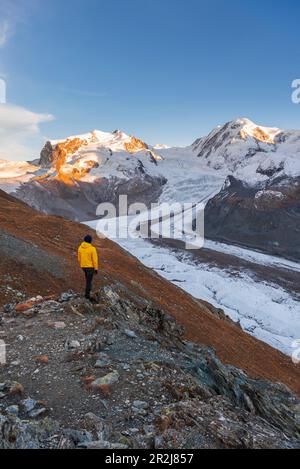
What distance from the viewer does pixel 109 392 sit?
32.0 feet

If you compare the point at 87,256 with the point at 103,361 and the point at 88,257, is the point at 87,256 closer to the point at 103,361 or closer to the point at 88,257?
the point at 88,257

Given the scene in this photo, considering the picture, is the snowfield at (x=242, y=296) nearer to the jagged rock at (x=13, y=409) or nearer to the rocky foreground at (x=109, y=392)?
the rocky foreground at (x=109, y=392)

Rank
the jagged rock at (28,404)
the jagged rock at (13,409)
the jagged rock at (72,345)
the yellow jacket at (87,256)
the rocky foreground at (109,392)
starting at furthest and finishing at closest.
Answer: the yellow jacket at (87,256) → the jagged rock at (72,345) → the jagged rock at (28,404) → the jagged rock at (13,409) → the rocky foreground at (109,392)

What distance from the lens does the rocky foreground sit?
8.12m

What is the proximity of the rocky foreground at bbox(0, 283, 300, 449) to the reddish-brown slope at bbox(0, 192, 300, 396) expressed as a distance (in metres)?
7.52

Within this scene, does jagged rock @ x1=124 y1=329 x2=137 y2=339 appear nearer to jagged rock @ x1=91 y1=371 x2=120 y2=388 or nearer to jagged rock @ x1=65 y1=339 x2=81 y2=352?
jagged rock @ x1=65 y1=339 x2=81 y2=352

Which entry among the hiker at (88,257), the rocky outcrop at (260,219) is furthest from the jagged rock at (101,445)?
the rocky outcrop at (260,219)

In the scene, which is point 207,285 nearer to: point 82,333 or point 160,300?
point 160,300

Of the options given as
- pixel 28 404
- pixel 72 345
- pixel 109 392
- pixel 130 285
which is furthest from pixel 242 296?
pixel 28 404

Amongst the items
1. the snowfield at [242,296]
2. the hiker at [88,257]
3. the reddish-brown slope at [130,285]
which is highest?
the hiker at [88,257]

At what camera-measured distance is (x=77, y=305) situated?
15.0m

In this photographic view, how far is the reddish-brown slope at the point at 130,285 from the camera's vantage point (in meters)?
24.5

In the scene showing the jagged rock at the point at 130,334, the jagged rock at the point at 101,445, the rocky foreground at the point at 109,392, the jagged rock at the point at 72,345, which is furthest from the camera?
the jagged rock at the point at 130,334

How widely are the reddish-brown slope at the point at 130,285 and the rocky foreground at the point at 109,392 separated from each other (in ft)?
24.7
